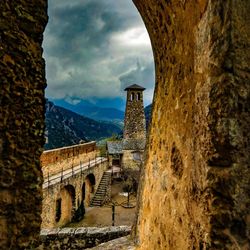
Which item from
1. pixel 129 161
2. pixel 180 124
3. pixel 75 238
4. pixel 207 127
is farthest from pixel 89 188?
pixel 207 127

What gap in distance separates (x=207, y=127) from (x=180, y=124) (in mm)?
782

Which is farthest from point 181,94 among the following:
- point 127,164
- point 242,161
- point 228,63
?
point 127,164

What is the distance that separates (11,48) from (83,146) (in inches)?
1012

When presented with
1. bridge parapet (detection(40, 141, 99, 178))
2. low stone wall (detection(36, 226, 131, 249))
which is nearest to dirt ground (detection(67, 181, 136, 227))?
bridge parapet (detection(40, 141, 99, 178))

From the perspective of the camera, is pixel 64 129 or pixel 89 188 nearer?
pixel 89 188

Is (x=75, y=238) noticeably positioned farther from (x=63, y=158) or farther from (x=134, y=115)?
(x=134, y=115)

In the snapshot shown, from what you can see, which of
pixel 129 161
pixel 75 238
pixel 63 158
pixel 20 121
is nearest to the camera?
pixel 20 121

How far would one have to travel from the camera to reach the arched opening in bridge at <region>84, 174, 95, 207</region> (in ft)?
81.9

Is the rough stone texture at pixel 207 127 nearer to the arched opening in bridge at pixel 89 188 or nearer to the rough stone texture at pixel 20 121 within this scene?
the rough stone texture at pixel 20 121

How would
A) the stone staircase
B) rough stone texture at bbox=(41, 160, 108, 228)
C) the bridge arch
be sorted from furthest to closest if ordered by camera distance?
1. the stone staircase
2. the bridge arch
3. rough stone texture at bbox=(41, 160, 108, 228)

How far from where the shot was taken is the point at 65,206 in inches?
770

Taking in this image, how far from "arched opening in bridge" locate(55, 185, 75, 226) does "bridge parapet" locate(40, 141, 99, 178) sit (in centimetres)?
152

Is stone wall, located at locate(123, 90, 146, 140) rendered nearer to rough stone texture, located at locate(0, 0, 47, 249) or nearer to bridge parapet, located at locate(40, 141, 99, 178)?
bridge parapet, located at locate(40, 141, 99, 178)

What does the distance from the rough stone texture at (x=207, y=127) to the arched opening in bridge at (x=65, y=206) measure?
52.7ft
